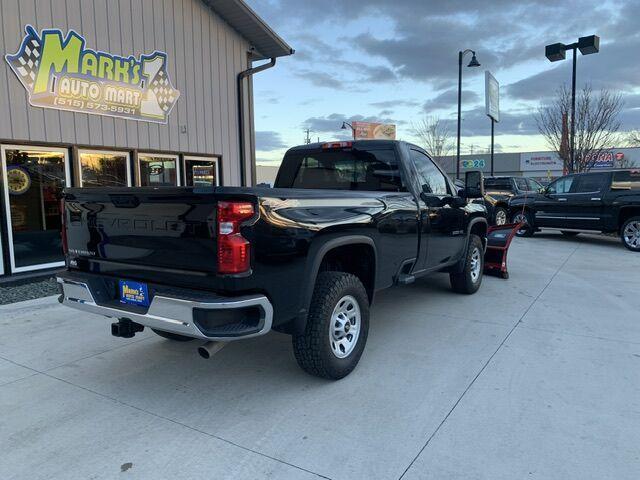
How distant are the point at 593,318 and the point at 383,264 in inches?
118

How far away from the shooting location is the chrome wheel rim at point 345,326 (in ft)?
12.1

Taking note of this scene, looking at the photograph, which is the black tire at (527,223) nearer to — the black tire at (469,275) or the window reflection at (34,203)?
the black tire at (469,275)

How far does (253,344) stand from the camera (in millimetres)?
4688

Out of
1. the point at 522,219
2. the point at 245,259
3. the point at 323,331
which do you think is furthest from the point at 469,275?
the point at 522,219

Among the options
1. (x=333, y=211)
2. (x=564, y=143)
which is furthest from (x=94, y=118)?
(x=564, y=143)

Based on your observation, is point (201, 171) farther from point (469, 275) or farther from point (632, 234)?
point (632, 234)

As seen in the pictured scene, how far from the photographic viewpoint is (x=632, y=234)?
10.9 meters

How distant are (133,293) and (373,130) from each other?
4007 centimetres

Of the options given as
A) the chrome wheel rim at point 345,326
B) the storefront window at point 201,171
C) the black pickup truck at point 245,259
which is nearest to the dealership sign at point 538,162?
the storefront window at point 201,171

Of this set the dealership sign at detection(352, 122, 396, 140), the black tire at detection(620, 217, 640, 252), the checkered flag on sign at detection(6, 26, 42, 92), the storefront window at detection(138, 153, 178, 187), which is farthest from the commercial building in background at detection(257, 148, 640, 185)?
the checkered flag on sign at detection(6, 26, 42, 92)

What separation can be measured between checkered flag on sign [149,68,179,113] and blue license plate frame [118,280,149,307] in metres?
6.53

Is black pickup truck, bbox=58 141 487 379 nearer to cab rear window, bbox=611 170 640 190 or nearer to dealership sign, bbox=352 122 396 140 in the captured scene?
cab rear window, bbox=611 170 640 190

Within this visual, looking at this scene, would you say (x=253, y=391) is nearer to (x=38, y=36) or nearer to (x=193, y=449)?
(x=193, y=449)

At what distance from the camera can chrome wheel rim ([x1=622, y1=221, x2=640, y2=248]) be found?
10.8 metres
